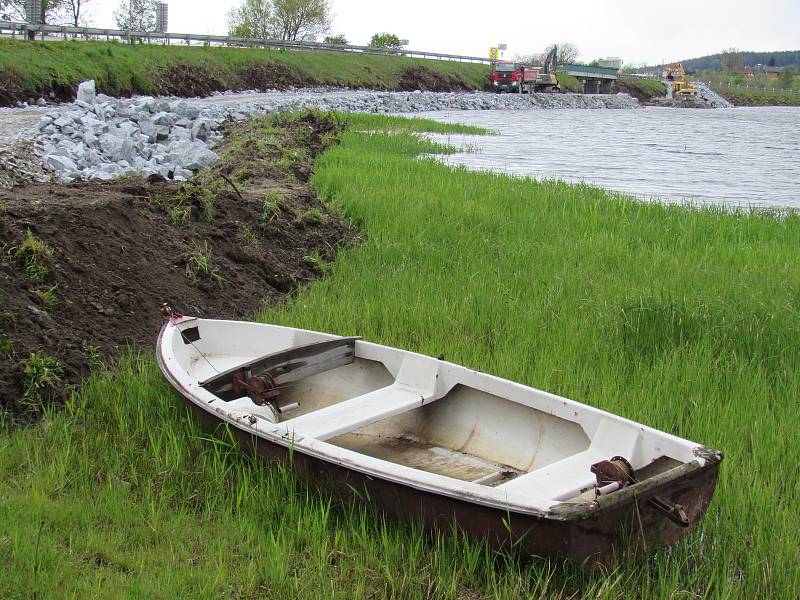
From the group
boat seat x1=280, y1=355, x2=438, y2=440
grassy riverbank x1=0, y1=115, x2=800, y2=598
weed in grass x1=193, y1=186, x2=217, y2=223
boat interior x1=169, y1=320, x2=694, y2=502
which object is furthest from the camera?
weed in grass x1=193, y1=186, x2=217, y2=223

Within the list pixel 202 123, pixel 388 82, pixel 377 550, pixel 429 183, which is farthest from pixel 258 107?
pixel 388 82

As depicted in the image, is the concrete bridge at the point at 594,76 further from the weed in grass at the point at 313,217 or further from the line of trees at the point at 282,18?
the weed in grass at the point at 313,217

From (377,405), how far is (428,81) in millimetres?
54468

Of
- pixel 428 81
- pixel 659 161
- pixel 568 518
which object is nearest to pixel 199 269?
pixel 568 518

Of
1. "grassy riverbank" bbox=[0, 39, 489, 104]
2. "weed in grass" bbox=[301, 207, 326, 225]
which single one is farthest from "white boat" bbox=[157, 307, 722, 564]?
"grassy riverbank" bbox=[0, 39, 489, 104]

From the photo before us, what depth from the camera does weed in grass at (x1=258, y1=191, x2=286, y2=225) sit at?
27.7 ft

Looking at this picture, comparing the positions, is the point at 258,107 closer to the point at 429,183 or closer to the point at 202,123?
the point at 202,123

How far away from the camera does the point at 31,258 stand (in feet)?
18.5

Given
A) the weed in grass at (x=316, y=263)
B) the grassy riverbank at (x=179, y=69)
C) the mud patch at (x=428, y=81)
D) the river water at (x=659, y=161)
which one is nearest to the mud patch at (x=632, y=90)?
the mud patch at (x=428, y=81)

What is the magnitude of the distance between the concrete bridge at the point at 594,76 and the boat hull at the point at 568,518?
83682 millimetres

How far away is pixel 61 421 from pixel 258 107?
69.0ft

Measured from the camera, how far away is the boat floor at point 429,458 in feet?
13.5

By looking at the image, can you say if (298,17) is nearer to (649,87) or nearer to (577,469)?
(649,87)

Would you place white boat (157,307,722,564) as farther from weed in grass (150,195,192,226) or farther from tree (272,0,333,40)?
tree (272,0,333,40)
